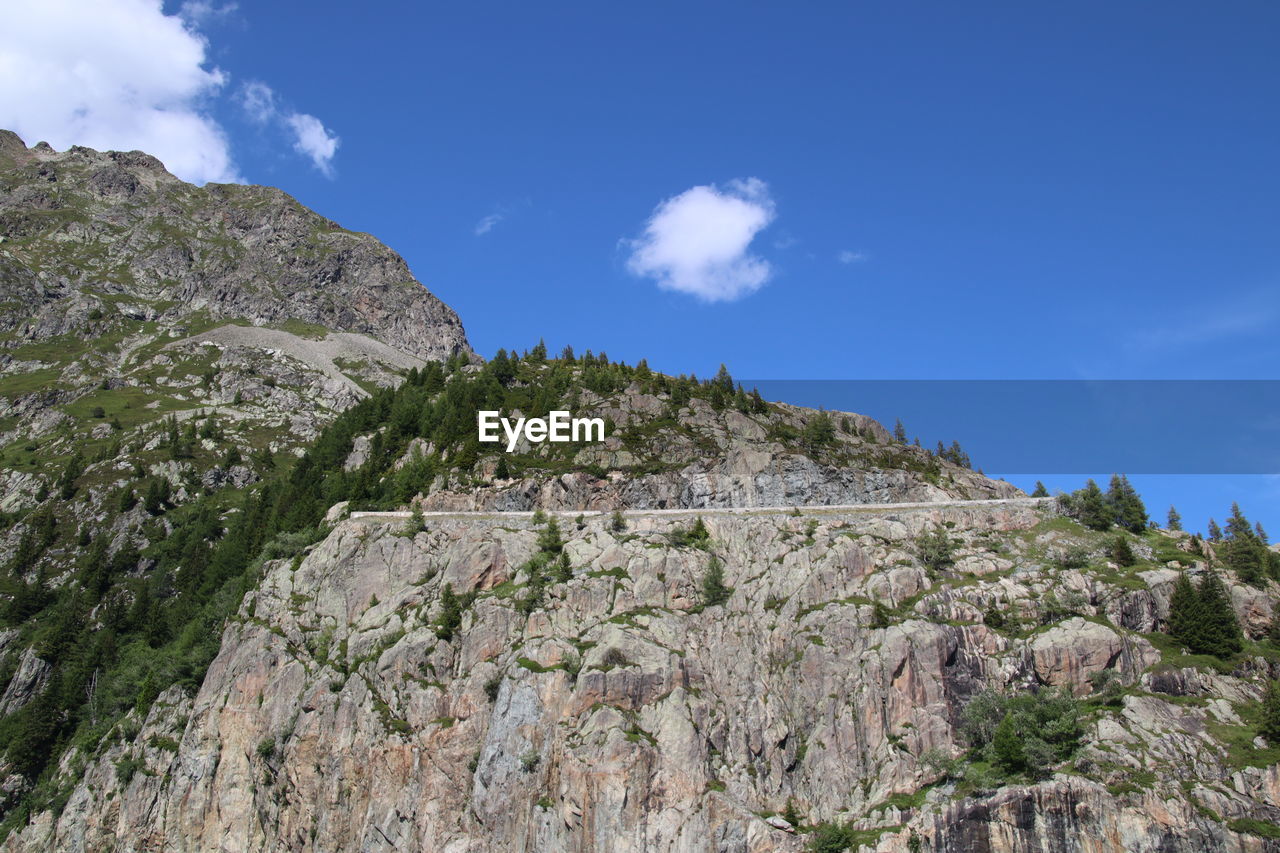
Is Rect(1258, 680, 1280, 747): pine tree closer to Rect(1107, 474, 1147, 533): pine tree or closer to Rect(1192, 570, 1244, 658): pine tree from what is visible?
Rect(1192, 570, 1244, 658): pine tree

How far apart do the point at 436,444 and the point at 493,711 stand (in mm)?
44359

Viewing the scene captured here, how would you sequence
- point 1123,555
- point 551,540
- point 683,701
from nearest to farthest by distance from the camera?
point 683,701
point 1123,555
point 551,540

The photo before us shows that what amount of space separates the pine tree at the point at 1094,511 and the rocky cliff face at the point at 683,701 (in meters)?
2.15

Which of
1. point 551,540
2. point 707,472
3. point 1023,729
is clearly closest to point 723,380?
point 707,472

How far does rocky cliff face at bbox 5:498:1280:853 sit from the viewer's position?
6084cm

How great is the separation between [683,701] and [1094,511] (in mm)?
44063

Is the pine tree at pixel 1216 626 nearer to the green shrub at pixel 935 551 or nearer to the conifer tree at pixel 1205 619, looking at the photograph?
the conifer tree at pixel 1205 619

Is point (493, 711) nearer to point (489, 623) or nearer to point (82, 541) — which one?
point (489, 623)

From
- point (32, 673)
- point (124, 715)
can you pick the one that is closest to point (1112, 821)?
point (124, 715)

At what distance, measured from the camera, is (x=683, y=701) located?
229 ft

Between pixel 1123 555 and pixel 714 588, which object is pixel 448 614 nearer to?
pixel 714 588

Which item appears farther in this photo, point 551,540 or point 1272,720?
point 551,540

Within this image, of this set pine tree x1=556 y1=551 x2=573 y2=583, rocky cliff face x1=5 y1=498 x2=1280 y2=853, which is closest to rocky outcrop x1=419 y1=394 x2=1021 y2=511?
rocky cliff face x1=5 y1=498 x2=1280 y2=853

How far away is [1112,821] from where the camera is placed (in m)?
56.5
